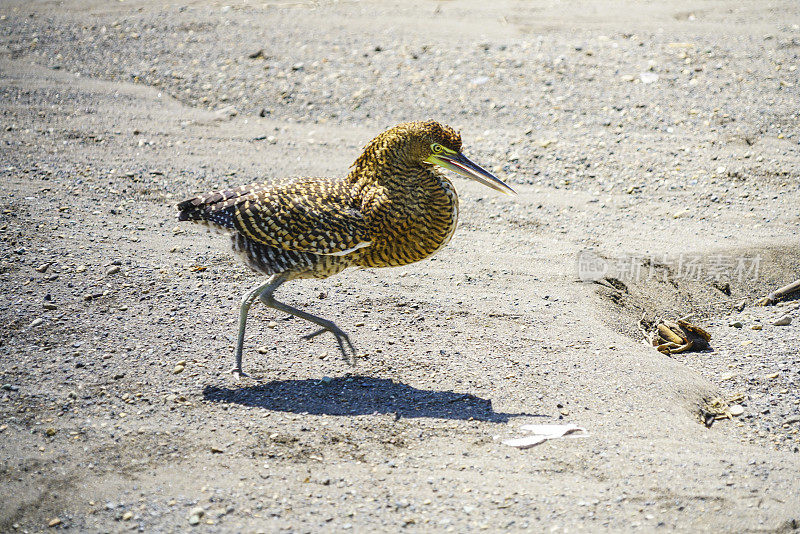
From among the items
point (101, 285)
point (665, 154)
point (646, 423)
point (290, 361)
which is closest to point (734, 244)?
point (665, 154)

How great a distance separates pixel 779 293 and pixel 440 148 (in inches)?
114

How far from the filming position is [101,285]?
596cm

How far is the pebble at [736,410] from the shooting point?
4.76 m

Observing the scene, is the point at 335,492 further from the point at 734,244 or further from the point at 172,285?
the point at 734,244

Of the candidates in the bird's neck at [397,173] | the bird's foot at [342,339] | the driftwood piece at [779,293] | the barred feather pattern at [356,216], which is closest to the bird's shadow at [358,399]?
the bird's foot at [342,339]

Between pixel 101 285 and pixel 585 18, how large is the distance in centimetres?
746

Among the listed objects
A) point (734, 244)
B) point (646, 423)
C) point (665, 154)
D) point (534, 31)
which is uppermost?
point (534, 31)

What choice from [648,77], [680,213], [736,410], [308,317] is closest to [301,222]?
[308,317]

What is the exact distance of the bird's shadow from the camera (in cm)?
470

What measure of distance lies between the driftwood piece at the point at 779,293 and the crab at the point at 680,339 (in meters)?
0.74

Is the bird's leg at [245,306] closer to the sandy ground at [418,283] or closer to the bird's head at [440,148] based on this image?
the sandy ground at [418,283]

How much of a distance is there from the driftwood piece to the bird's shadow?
2467mm

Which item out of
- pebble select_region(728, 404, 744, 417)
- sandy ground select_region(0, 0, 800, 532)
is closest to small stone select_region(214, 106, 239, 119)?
sandy ground select_region(0, 0, 800, 532)

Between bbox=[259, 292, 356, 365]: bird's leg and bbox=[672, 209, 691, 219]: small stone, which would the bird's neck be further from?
bbox=[672, 209, 691, 219]: small stone
